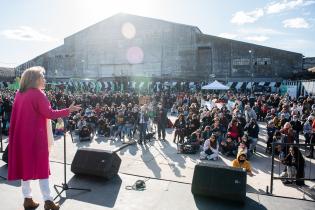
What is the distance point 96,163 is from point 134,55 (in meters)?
34.1

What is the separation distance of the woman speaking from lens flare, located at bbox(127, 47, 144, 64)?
35356 mm

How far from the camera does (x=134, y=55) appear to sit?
128 feet

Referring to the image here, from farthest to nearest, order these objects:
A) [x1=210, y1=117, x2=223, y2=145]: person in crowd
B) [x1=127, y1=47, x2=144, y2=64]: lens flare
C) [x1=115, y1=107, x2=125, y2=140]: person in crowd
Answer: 1. [x1=127, y1=47, x2=144, y2=64]: lens flare
2. [x1=115, y1=107, x2=125, y2=140]: person in crowd
3. [x1=210, y1=117, x2=223, y2=145]: person in crowd

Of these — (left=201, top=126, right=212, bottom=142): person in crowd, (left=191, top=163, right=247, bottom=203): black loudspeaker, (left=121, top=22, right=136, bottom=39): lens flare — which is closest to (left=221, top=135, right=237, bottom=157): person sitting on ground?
(left=201, top=126, right=212, bottom=142): person in crowd

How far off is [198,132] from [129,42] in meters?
30.1

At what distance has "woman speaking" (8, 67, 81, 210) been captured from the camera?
3.78 meters

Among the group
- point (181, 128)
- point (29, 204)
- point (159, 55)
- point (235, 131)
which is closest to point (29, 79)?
point (29, 204)

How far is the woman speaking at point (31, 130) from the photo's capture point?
3775mm

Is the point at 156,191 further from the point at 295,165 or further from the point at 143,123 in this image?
the point at 143,123

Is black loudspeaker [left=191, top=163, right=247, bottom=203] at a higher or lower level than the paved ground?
higher

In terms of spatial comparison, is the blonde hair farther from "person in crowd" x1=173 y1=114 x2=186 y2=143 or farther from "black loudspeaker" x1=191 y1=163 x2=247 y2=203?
"person in crowd" x1=173 y1=114 x2=186 y2=143

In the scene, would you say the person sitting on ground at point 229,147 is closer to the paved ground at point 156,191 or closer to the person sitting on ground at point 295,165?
the paved ground at point 156,191

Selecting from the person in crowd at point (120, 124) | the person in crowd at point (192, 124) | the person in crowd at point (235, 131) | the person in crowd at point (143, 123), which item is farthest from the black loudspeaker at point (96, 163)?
the person in crowd at point (120, 124)

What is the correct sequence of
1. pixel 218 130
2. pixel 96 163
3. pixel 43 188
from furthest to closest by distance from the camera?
pixel 218 130
pixel 96 163
pixel 43 188
